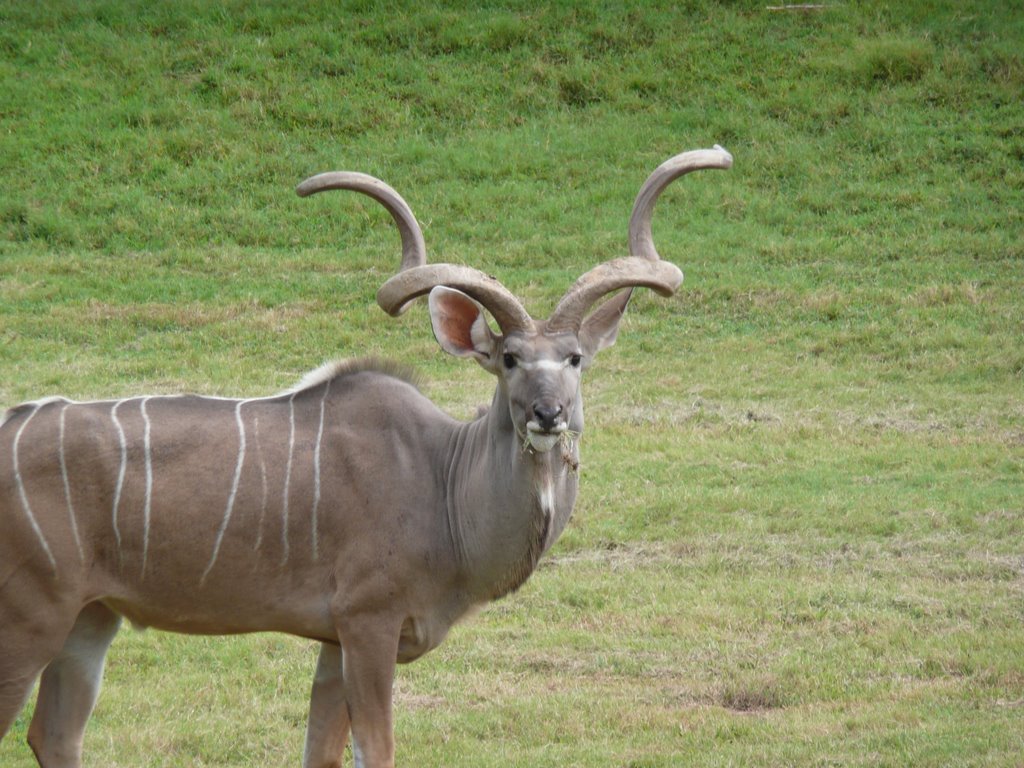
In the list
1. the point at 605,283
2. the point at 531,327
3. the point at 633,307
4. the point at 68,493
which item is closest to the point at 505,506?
the point at 531,327

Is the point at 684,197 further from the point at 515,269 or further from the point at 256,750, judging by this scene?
the point at 256,750

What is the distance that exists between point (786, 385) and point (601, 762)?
6327mm

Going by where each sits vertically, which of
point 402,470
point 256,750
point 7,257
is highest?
point 402,470

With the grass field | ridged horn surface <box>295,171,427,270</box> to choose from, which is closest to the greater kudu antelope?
ridged horn surface <box>295,171,427,270</box>

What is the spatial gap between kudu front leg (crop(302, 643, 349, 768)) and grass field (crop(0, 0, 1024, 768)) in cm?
49

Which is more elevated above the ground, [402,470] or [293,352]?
[402,470]

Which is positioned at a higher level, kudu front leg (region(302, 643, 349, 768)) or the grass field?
kudu front leg (region(302, 643, 349, 768))

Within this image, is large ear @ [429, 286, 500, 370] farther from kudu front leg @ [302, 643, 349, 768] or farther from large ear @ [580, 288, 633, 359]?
kudu front leg @ [302, 643, 349, 768]

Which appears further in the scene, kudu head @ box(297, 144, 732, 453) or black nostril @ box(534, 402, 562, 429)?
kudu head @ box(297, 144, 732, 453)

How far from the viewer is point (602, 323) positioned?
5086 millimetres

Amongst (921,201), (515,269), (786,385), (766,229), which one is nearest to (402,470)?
(786,385)

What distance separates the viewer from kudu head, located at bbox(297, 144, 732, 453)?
4734mm

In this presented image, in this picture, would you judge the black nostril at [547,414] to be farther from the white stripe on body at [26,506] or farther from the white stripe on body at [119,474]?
the white stripe on body at [26,506]

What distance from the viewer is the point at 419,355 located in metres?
12.2
